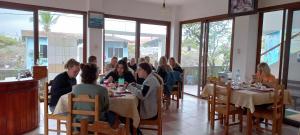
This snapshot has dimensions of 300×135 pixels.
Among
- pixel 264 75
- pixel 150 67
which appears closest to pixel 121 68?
pixel 150 67

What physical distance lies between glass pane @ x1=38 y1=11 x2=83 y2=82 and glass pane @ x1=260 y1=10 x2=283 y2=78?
456cm

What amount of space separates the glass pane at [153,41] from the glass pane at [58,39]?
2.01m

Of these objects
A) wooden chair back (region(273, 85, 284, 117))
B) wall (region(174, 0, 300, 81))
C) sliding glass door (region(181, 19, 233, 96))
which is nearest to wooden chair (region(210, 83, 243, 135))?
wooden chair back (region(273, 85, 284, 117))

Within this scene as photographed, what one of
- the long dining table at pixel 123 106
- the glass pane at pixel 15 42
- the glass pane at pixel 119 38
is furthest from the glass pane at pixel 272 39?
the glass pane at pixel 15 42

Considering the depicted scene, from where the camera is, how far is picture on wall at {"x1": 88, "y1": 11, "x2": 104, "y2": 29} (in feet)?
19.9

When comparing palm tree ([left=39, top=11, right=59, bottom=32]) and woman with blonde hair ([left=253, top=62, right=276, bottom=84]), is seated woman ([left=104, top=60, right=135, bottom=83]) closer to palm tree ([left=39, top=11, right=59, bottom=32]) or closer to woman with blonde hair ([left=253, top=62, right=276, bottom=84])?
woman with blonde hair ([left=253, top=62, right=276, bottom=84])

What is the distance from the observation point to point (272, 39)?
5.04m

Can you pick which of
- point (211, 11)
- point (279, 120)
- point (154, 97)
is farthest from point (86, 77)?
point (211, 11)

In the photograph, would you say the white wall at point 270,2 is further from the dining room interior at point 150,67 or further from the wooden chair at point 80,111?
the wooden chair at point 80,111

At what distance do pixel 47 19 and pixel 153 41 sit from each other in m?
3.27

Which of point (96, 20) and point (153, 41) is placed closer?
point (96, 20)

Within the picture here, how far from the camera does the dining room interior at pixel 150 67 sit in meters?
3.08

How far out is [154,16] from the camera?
733 cm

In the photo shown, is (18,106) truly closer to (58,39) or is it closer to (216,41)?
(58,39)
